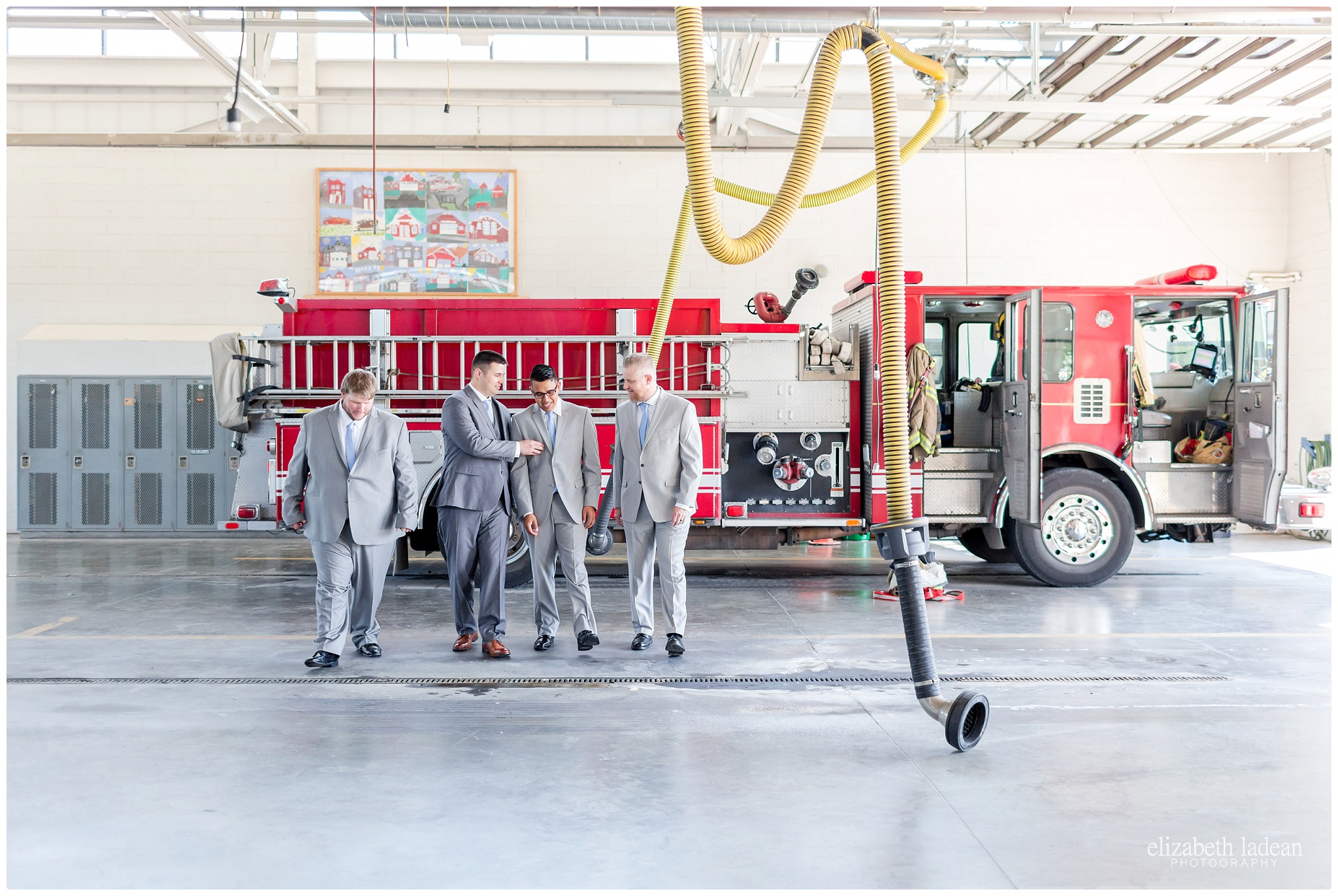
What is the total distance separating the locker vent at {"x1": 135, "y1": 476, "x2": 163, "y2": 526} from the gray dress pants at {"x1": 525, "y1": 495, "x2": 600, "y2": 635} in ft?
32.9

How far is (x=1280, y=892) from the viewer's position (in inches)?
132

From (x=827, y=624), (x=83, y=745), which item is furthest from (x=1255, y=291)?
(x=83, y=745)

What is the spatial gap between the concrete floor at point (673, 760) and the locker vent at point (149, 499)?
660cm

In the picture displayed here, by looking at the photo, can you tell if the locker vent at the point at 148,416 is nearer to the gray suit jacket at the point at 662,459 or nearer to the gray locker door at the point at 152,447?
the gray locker door at the point at 152,447

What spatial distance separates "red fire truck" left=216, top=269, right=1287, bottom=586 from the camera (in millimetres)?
9641

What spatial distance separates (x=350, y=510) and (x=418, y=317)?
12.5 feet

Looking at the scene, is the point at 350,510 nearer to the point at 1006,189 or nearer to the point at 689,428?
A: the point at 689,428

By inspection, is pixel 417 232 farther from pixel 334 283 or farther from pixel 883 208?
pixel 883 208

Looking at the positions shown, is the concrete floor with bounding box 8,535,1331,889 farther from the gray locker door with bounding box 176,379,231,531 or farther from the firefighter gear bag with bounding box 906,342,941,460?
the gray locker door with bounding box 176,379,231,531

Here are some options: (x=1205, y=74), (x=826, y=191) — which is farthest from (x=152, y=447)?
(x=1205, y=74)

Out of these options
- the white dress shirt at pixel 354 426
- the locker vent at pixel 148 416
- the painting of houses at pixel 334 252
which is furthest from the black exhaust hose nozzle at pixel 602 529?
the locker vent at pixel 148 416

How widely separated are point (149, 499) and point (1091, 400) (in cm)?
1256

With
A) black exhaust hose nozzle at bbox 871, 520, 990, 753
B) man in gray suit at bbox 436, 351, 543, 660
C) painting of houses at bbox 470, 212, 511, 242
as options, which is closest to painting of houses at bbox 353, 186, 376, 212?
painting of houses at bbox 470, 212, 511, 242

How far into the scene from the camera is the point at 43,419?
14.8 m
